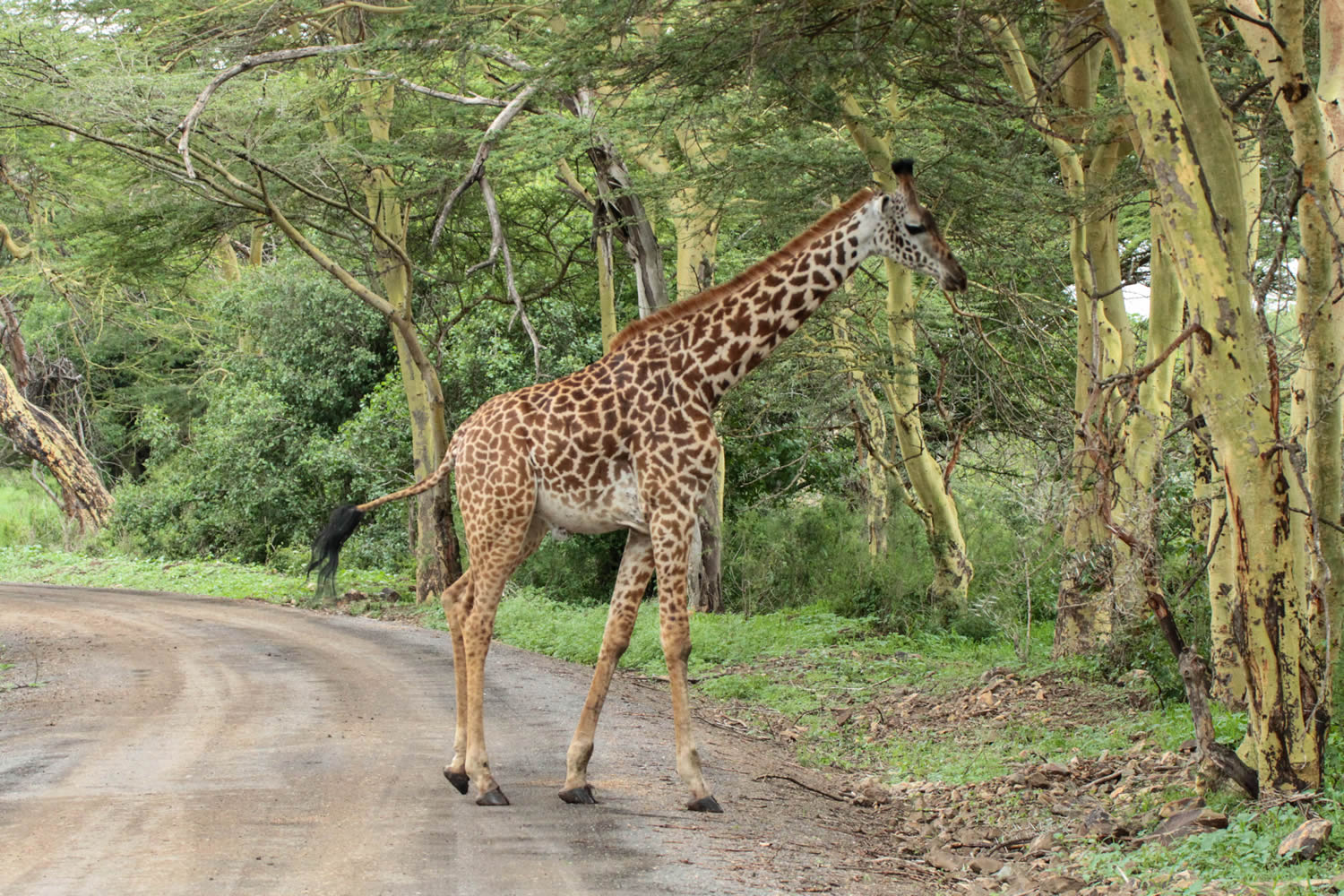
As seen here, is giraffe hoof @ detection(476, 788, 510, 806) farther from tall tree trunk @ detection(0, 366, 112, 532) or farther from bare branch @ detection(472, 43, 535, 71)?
tall tree trunk @ detection(0, 366, 112, 532)

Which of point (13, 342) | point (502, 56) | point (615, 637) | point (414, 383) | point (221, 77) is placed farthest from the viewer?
point (13, 342)

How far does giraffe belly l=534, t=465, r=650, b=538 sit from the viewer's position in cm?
734

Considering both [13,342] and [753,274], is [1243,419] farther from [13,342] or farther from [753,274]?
[13,342]

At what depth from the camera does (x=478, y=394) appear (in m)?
21.4

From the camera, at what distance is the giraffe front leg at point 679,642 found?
6965 millimetres

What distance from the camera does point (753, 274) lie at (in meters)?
7.64

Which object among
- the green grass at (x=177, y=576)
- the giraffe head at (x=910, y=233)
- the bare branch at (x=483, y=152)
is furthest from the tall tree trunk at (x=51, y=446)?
the giraffe head at (x=910, y=233)

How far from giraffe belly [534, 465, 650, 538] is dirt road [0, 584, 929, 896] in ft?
4.80

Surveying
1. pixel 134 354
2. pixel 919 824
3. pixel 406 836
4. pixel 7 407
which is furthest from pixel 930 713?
pixel 134 354

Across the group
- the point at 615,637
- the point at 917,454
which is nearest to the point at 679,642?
the point at 615,637

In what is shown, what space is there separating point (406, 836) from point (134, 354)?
3034 centimetres

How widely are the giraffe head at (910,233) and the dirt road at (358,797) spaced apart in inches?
120

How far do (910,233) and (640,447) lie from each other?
1.93 m

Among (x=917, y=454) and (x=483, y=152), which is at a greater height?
(x=483, y=152)
